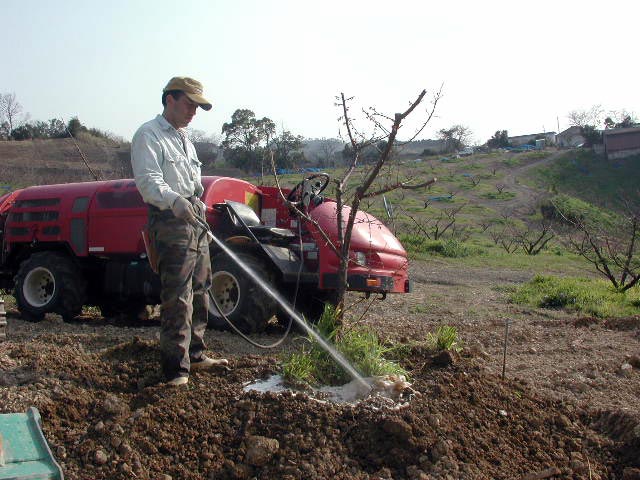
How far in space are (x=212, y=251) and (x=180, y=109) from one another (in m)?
2.85

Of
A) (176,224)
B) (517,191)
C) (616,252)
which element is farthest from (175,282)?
(517,191)

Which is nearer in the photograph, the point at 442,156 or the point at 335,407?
the point at 335,407

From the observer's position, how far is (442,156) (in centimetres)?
6638

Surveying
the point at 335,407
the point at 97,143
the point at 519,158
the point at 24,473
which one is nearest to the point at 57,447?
the point at 24,473

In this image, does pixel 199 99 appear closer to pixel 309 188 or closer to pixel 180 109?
pixel 180 109

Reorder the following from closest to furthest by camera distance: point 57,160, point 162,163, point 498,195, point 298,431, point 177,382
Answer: point 298,431, point 177,382, point 162,163, point 57,160, point 498,195

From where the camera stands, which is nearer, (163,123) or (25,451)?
(25,451)

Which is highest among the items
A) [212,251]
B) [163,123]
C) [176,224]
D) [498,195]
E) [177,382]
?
[163,123]

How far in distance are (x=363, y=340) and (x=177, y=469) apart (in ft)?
5.05

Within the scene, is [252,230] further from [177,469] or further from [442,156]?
[442,156]

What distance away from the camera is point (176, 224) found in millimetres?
4738

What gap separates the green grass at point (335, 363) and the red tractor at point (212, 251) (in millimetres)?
2309

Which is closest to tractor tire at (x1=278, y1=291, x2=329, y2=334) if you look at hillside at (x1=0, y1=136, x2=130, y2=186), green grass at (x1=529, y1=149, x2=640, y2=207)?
hillside at (x1=0, y1=136, x2=130, y2=186)

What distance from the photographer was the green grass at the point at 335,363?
4445 millimetres
